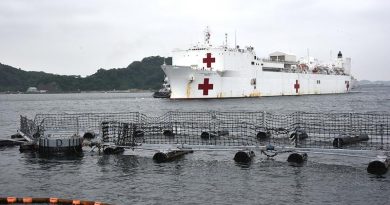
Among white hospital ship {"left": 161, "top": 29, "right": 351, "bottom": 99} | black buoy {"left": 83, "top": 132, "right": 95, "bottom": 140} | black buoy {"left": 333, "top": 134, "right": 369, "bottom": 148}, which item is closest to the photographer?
black buoy {"left": 333, "top": 134, "right": 369, "bottom": 148}

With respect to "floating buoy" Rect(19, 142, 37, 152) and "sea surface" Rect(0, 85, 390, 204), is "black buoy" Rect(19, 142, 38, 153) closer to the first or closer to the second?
"floating buoy" Rect(19, 142, 37, 152)

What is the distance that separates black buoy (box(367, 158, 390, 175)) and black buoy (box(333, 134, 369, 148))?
401 cm

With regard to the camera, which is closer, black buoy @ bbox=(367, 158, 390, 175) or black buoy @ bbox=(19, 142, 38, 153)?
black buoy @ bbox=(367, 158, 390, 175)

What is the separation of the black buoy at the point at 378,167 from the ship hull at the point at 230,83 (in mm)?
45076

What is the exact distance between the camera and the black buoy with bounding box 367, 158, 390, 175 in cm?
1285

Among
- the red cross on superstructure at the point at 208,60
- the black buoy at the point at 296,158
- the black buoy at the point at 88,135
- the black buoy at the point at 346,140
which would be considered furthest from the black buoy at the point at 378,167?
the red cross on superstructure at the point at 208,60

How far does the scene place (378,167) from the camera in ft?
42.4

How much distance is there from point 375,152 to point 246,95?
5377 cm

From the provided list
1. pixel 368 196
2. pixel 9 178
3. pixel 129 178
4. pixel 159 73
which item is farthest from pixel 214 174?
pixel 159 73

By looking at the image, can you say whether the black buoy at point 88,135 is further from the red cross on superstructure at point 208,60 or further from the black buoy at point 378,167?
the red cross on superstructure at point 208,60

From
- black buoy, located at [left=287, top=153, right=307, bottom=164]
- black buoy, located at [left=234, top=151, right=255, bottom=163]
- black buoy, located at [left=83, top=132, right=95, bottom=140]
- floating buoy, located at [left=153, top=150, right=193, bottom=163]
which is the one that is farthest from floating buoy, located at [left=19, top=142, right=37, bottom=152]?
black buoy, located at [left=287, top=153, right=307, bottom=164]

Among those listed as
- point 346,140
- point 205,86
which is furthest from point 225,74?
point 346,140

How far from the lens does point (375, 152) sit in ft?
45.0

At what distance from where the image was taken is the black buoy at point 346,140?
17352mm
